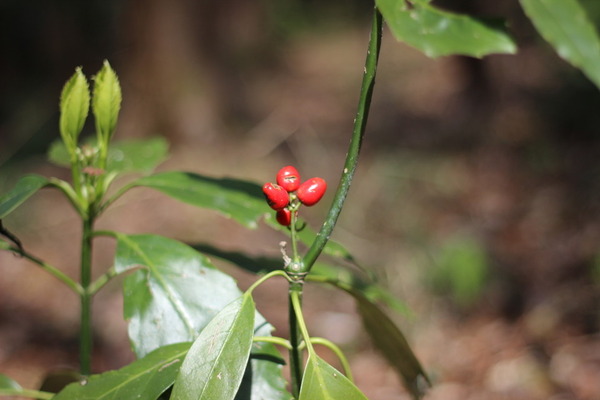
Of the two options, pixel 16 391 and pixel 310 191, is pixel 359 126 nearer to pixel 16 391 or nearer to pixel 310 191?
pixel 310 191

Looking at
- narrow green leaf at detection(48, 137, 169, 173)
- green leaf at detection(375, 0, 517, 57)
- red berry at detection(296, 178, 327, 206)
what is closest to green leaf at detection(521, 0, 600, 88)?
green leaf at detection(375, 0, 517, 57)

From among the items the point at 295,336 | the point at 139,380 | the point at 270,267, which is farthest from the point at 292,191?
the point at 270,267

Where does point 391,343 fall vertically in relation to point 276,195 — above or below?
below

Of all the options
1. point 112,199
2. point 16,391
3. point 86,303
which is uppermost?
point 112,199

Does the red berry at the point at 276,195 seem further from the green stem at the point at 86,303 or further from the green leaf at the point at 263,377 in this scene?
the green stem at the point at 86,303

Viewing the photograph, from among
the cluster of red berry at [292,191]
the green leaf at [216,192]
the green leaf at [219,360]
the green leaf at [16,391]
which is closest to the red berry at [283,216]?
the cluster of red berry at [292,191]
